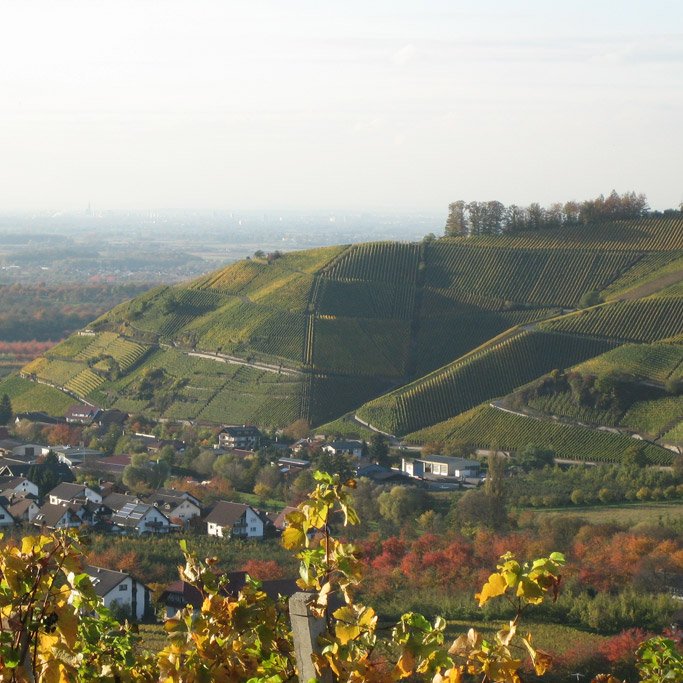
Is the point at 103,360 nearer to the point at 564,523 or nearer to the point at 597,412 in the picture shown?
the point at 597,412

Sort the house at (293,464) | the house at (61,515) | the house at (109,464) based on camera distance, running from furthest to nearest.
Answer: the house at (109,464) → the house at (293,464) → the house at (61,515)

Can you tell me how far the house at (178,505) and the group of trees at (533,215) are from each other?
44.6 meters

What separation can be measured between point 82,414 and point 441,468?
22.7 metres

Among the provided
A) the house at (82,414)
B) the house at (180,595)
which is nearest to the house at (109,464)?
the house at (82,414)

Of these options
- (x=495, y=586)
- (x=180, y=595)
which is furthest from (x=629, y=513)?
(x=495, y=586)

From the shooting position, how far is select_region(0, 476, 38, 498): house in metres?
46.8

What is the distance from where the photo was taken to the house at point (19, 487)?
4678cm

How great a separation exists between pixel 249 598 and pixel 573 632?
79.1ft

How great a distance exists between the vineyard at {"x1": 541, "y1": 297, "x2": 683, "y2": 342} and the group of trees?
1631 cm

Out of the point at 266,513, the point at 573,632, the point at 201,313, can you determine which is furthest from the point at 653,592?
the point at 201,313

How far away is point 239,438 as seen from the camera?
5800 centimetres

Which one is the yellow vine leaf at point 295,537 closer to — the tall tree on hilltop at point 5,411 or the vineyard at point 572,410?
the vineyard at point 572,410

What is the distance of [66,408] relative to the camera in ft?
219

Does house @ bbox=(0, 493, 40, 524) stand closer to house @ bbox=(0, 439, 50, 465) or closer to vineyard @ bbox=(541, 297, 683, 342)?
house @ bbox=(0, 439, 50, 465)
